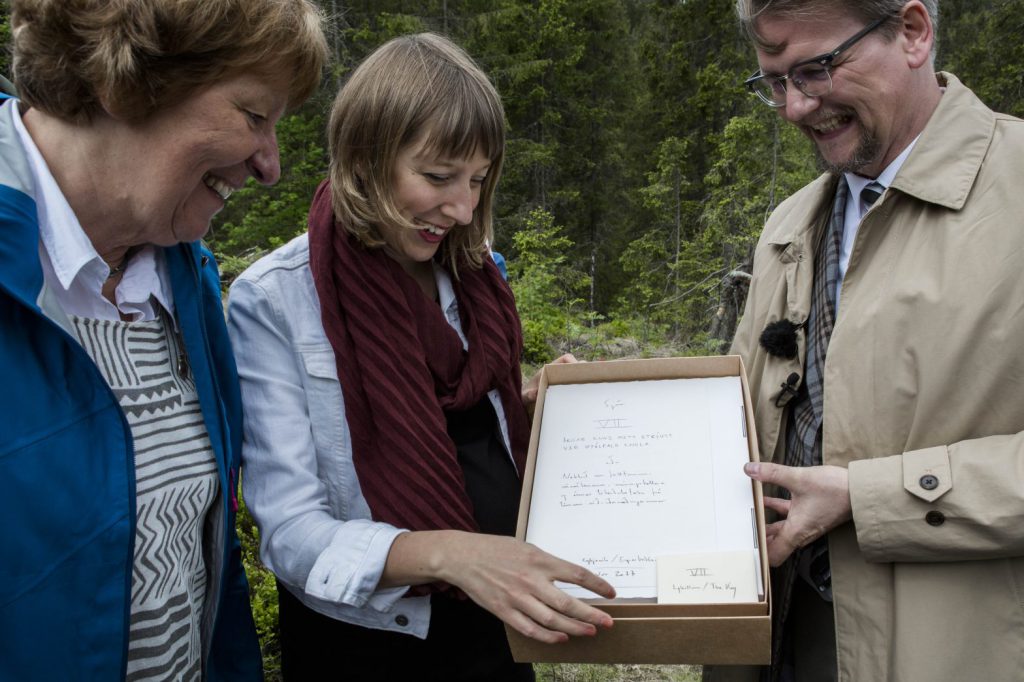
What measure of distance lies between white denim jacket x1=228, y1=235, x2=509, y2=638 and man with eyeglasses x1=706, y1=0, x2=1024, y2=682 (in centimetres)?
91

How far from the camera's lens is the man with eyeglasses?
1.65m

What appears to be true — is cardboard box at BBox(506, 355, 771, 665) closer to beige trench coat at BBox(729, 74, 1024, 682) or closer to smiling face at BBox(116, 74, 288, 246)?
beige trench coat at BBox(729, 74, 1024, 682)

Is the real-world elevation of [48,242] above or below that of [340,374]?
above

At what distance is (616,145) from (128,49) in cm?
2052

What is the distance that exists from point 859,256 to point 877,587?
82 centimetres

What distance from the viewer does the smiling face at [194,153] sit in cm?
153

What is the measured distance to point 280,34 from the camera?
1576mm

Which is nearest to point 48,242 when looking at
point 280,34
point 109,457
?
point 109,457

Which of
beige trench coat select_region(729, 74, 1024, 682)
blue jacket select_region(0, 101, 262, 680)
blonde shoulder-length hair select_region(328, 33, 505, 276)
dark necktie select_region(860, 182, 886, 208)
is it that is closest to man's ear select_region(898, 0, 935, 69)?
beige trench coat select_region(729, 74, 1024, 682)

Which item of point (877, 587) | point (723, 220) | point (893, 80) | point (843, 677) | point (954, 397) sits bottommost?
point (723, 220)

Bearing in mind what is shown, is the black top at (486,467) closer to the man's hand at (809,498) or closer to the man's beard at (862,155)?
the man's hand at (809,498)

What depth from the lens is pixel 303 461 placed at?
5.85 ft

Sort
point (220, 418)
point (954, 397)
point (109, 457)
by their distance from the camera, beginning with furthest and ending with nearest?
point (220, 418) → point (954, 397) → point (109, 457)

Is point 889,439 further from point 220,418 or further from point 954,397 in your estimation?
point 220,418
